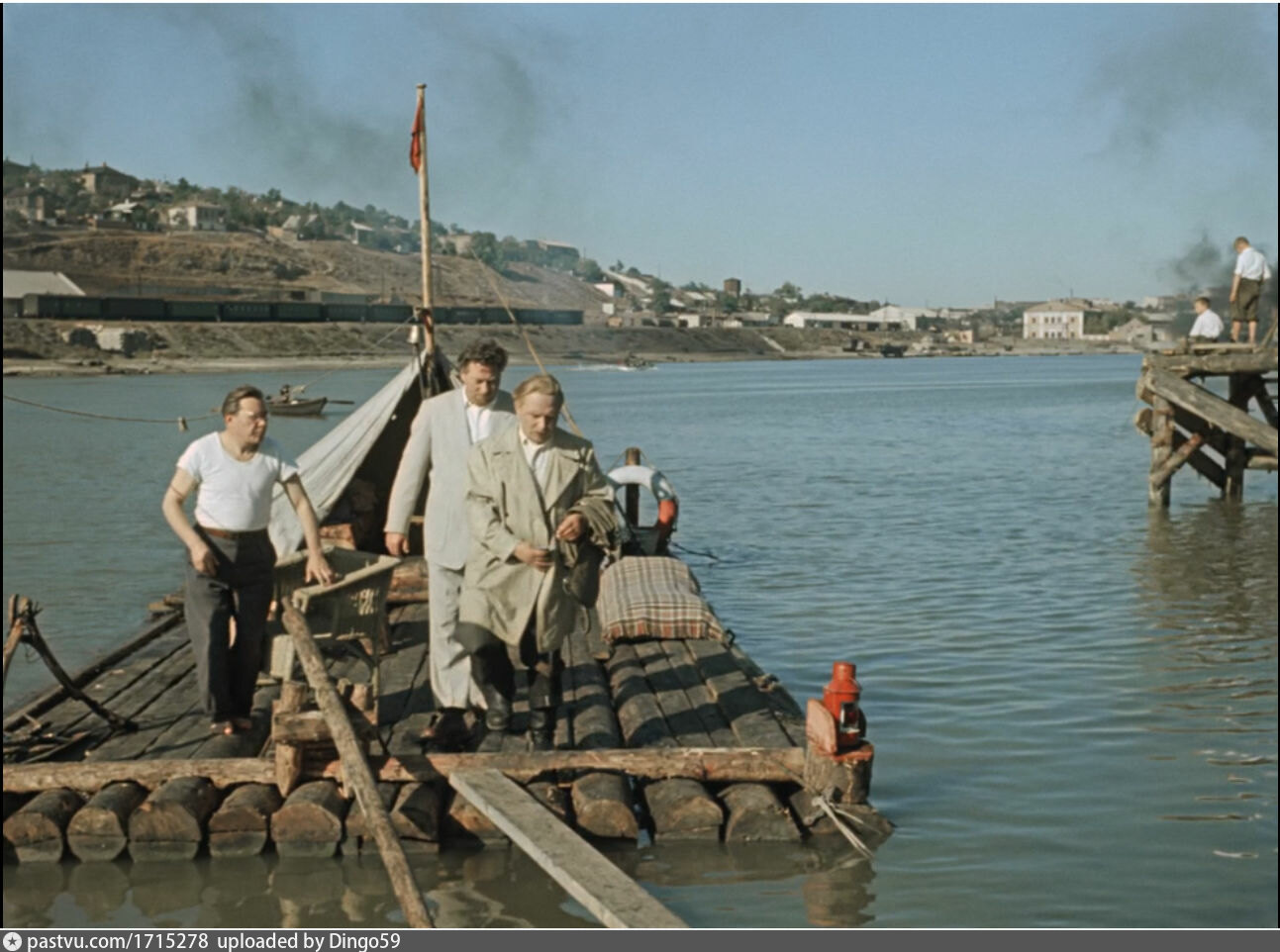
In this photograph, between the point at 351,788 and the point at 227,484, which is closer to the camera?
the point at 351,788

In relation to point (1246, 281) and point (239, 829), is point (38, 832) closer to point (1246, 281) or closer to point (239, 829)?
point (239, 829)

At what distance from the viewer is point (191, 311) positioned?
397ft

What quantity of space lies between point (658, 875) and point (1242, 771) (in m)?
3.90

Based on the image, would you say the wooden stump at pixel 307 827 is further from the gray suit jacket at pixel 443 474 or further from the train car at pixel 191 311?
the train car at pixel 191 311

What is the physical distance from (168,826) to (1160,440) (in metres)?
19.3

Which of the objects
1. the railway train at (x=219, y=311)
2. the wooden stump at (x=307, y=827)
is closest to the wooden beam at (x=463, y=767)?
the wooden stump at (x=307, y=827)

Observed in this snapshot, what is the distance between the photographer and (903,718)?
33.5ft

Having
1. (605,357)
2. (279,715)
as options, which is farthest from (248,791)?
(605,357)

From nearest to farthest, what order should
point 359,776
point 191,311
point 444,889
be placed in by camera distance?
point 359,776, point 444,889, point 191,311

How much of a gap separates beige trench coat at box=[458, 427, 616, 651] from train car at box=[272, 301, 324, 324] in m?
122

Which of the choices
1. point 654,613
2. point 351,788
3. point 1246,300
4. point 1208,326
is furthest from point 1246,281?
point 351,788

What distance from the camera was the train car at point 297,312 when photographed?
126062mm

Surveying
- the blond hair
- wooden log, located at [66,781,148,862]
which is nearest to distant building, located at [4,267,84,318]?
wooden log, located at [66,781,148,862]

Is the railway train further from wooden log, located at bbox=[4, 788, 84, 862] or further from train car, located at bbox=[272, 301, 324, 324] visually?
wooden log, located at bbox=[4, 788, 84, 862]
